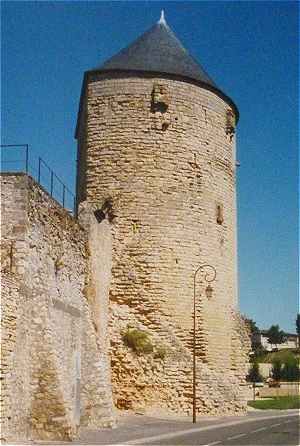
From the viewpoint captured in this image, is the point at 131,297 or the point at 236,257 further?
the point at 236,257

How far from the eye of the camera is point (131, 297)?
2375 cm

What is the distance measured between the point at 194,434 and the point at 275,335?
96.8 metres

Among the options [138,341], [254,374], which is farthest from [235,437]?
[254,374]

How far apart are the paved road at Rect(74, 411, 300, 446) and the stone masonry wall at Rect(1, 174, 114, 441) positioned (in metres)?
0.84

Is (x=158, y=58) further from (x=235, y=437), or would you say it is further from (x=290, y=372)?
(x=290, y=372)

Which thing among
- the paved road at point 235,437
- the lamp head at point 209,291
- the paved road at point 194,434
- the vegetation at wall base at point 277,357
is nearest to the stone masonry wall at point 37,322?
the paved road at point 194,434

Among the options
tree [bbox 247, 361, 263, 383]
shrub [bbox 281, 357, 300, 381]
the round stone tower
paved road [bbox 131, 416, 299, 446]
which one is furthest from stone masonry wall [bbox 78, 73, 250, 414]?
shrub [bbox 281, 357, 300, 381]

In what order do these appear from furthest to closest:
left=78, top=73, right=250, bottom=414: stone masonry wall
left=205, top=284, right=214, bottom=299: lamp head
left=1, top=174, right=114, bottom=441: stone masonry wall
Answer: left=205, top=284, right=214, bottom=299: lamp head
left=78, top=73, right=250, bottom=414: stone masonry wall
left=1, top=174, right=114, bottom=441: stone masonry wall

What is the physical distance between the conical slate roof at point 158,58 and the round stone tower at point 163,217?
0.23 ft

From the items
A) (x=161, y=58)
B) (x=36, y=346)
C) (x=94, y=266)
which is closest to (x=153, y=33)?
(x=161, y=58)

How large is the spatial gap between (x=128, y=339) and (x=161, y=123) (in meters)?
7.16

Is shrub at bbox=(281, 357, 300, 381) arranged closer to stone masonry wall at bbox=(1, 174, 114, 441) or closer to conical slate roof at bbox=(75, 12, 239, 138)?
conical slate roof at bbox=(75, 12, 239, 138)

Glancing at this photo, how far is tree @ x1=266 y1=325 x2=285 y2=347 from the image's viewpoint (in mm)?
112425

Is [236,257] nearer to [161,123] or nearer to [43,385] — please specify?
[161,123]
